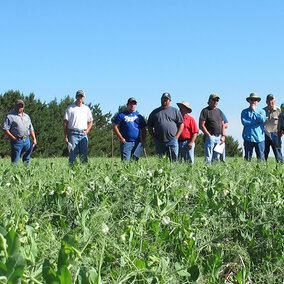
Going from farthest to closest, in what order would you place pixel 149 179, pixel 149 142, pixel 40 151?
pixel 149 142, pixel 40 151, pixel 149 179

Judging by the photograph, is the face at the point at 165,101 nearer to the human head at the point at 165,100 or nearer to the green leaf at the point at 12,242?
the human head at the point at 165,100

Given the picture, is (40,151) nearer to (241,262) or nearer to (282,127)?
(282,127)

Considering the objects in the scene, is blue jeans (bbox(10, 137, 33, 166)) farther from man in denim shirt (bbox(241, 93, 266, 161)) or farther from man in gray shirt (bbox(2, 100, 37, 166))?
man in denim shirt (bbox(241, 93, 266, 161))

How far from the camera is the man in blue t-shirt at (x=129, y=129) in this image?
8.68 m

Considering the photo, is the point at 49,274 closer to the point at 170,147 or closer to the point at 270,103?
the point at 170,147

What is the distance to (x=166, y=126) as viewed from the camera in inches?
338

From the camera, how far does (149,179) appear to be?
380 centimetres

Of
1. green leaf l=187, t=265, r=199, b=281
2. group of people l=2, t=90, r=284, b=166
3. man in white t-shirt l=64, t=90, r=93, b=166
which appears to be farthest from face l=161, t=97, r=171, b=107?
green leaf l=187, t=265, r=199, b=281

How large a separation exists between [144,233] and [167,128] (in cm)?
624

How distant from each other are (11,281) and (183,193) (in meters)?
2.00

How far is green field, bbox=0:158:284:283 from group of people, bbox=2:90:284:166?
14.9 ft

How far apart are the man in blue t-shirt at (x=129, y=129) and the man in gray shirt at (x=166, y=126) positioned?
0.27 m

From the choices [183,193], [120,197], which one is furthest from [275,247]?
[120,197]

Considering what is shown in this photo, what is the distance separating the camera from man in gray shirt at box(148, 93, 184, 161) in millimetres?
8605
